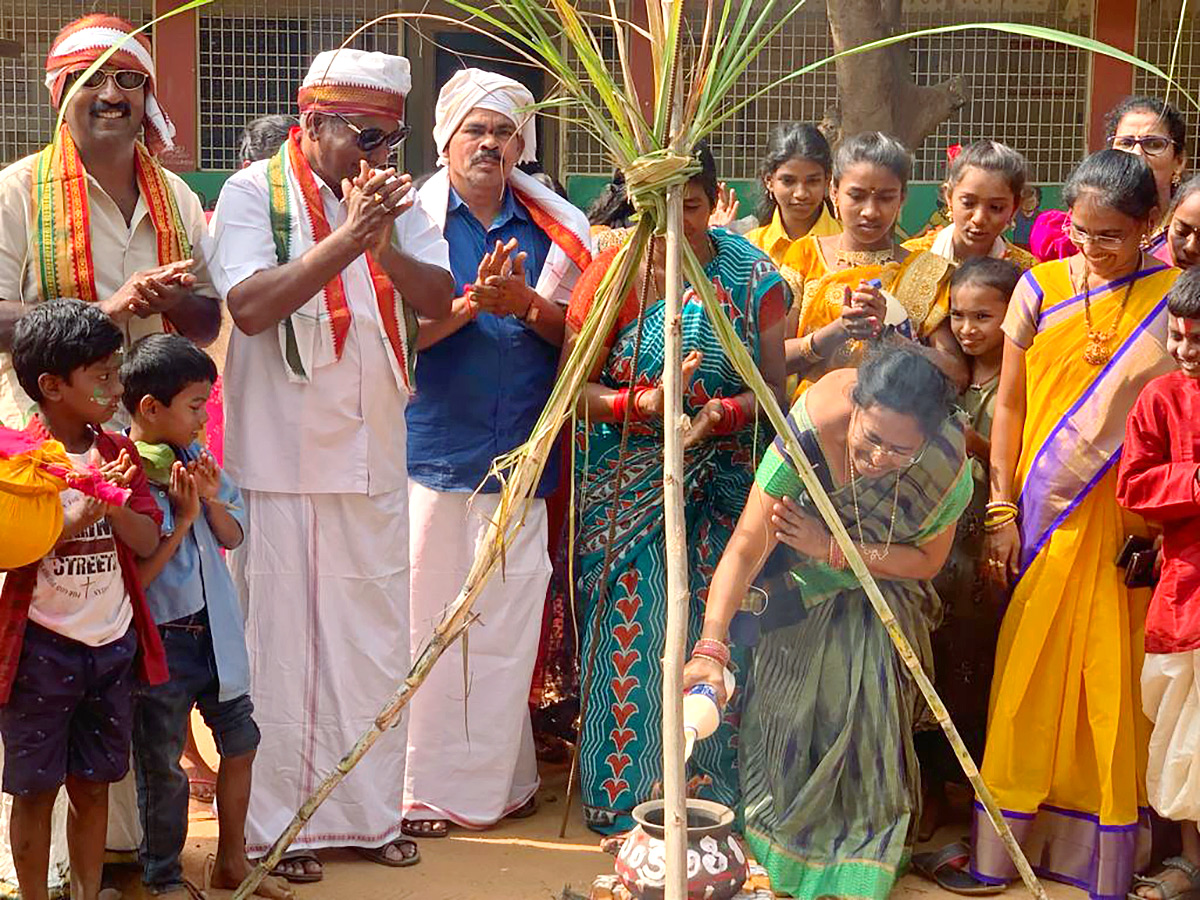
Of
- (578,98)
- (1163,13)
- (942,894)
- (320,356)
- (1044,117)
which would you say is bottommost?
(942,894)

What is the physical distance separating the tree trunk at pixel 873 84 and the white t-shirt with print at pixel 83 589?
557cm

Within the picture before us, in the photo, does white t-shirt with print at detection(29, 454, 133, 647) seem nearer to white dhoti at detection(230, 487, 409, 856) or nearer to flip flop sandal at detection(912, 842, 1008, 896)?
white dhoti at detection(230, 487, 409, 856)

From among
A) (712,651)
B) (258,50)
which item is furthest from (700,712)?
(258,50)

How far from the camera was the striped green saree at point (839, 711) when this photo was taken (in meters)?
3.81

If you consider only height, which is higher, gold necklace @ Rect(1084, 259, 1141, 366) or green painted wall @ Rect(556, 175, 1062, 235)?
green painted wall @ Rect(556, 175, 1062, 235)

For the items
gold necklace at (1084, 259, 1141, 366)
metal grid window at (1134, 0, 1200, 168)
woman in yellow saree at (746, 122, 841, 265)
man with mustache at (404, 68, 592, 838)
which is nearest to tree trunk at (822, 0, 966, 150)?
metal grid window at (1134, 0, 1200, 168)

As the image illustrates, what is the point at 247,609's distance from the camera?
3.88m

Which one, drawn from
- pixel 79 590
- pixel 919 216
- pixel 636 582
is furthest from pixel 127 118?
pixel 919 216

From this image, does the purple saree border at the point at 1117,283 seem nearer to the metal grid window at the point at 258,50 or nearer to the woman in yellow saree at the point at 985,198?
the woman in yellow saree at the point at 985,198

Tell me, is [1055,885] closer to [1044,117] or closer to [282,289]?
[282,289]

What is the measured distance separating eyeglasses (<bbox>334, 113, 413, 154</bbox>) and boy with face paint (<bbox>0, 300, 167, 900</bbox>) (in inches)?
32.9

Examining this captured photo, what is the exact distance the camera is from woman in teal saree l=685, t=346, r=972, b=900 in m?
3.69

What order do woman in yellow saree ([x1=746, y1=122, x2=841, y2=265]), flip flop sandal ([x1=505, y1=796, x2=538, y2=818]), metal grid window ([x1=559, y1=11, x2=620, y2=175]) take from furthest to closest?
metal grid window ([x1=559, y1=11, x2=620, y2=175]) < woman in yellow saree ([x1=746, y1=122, x2=841, y2=265]) < flip flop sandal ([x1=505, y1=796, x2=538, y2=818])

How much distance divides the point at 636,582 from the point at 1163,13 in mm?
7901
